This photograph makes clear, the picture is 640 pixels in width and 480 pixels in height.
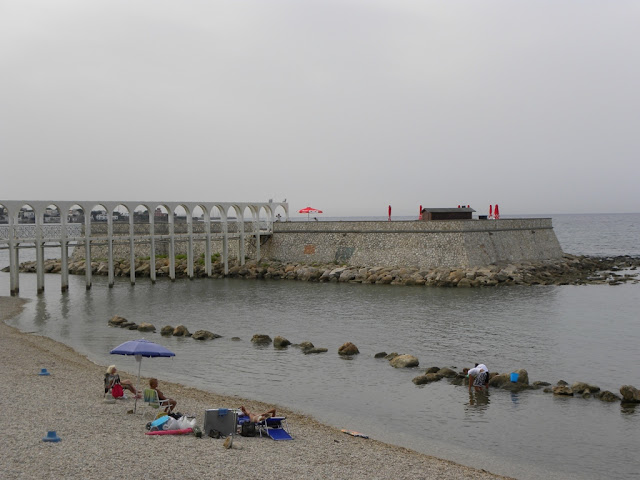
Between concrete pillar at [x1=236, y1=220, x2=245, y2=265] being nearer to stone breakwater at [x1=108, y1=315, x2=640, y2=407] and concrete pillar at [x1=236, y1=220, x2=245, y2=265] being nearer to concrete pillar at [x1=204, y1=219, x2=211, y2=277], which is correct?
concrete pillar at [x1=204, y1=219, x2=211, y2=277]

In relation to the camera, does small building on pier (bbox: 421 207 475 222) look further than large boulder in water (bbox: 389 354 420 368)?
Yes

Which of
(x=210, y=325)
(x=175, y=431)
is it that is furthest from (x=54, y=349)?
(x=175, y=431)

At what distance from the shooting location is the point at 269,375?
21812mm

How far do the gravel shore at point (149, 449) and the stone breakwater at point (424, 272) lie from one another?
30.2 metres

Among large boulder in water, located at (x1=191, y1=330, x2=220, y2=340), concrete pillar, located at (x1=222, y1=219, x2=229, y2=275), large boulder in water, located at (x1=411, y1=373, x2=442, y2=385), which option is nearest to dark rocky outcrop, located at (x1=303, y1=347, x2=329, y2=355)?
large boulder in water, located at (x1=191, y1=330, x2=220, y2=340)

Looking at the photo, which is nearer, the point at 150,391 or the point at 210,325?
the point at 150,391

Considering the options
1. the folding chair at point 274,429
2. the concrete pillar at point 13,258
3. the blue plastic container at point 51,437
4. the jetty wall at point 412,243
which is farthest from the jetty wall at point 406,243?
the blue plastic container at point 51,437

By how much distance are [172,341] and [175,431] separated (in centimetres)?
1446

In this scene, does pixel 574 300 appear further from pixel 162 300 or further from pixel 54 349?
pixel 54 349

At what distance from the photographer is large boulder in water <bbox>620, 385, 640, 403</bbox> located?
729 inches

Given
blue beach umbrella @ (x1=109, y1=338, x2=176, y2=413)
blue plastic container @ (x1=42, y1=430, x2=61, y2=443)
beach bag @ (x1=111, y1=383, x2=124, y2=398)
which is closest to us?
blue plastic container @ (x1=42, y1=430, x2=61, y2=443)

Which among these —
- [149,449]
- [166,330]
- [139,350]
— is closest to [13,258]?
[166,330]

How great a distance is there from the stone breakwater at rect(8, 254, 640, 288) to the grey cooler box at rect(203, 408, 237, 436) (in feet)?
110

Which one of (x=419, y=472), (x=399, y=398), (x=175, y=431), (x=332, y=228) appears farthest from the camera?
(x=332, y=228)
